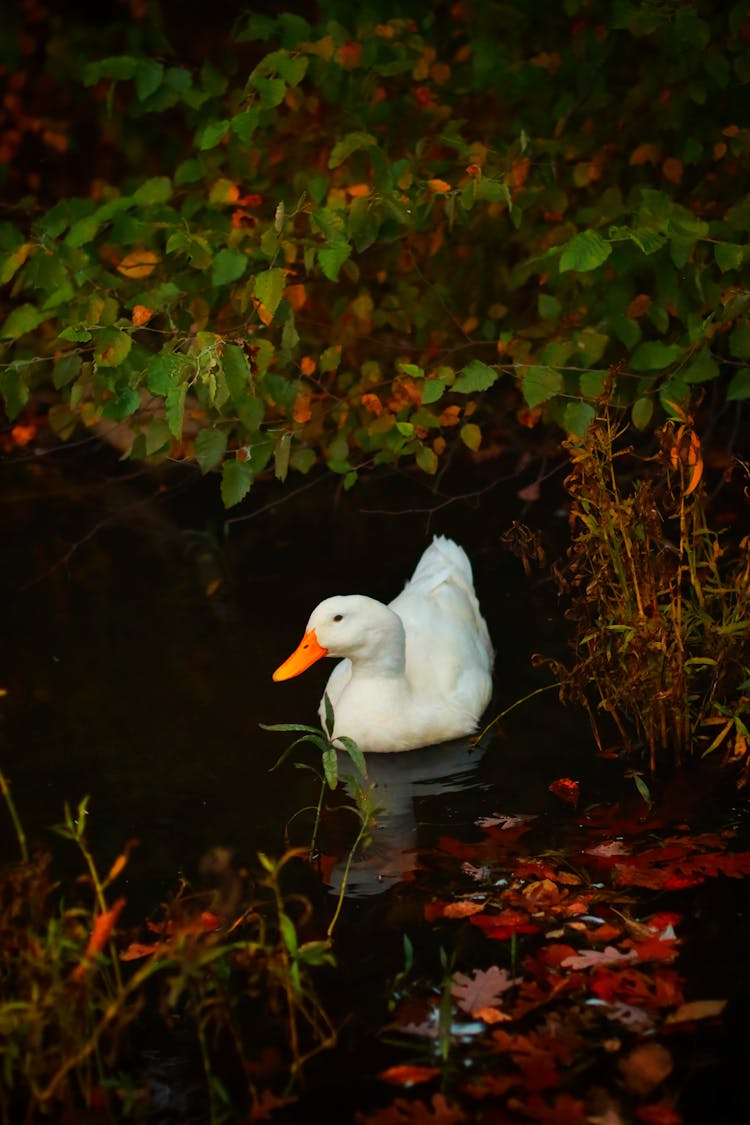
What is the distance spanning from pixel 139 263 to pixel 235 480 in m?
1.04

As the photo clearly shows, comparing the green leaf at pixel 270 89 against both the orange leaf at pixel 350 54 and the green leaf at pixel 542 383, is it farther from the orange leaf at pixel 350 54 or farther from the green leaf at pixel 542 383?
the green leaf at pixel 542 383

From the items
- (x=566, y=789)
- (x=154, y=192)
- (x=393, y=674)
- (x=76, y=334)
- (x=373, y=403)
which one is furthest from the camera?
(x=373, y=403)

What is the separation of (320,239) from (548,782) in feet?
8.63

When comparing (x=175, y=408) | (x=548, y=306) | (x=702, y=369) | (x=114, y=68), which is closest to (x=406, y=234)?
(x=548, y=306)

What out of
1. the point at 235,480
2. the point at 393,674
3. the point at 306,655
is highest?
the point at 235,480

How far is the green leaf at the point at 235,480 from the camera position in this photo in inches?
191

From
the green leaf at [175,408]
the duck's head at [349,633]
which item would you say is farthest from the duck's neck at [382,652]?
the green leaf at [175,408]

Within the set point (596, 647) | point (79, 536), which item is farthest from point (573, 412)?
point (79, 536)

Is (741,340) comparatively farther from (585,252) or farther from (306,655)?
(306,655)

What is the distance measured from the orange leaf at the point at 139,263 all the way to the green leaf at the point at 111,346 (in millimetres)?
767

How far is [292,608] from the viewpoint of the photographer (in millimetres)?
6238

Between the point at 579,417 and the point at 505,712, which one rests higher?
the point at 579,417

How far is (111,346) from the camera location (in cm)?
457

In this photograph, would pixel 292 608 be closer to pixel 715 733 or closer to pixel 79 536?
pixel 79 536
